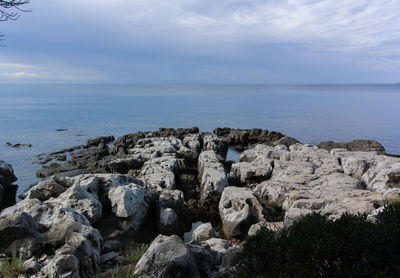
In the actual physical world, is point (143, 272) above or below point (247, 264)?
below

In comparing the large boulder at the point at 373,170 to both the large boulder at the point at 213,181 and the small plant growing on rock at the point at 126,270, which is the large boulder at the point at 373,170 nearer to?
the large boulder at the point at 213,181

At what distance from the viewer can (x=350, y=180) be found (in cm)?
1855

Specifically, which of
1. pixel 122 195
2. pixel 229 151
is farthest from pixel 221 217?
pixel 229 151

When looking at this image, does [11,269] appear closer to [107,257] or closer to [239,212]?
[107,257]

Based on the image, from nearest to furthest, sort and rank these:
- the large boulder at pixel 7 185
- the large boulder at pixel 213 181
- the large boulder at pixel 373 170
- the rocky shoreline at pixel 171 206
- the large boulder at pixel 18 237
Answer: the rocky shoreline at pixel 171 206 → the large boulder at pixel 18 237 → the large boulder at pixel 373 170 → the large boulder at pixel 213 181 → the large boulder at pixel 7 185

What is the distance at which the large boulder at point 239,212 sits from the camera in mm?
14566

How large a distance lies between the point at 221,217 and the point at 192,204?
10.0 ft

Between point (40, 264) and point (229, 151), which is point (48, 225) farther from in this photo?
point (229, 151)

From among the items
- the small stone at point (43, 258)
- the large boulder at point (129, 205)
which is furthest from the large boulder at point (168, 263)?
the large boulder at point (129, 205)

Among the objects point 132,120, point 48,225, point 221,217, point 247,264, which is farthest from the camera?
point 132,120

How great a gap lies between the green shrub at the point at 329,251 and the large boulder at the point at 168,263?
4.79ft

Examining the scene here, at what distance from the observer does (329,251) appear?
546cm

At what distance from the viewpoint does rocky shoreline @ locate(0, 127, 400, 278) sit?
7.83 m

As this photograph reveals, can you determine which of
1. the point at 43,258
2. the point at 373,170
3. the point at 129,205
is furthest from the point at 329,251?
the point at 373,170
